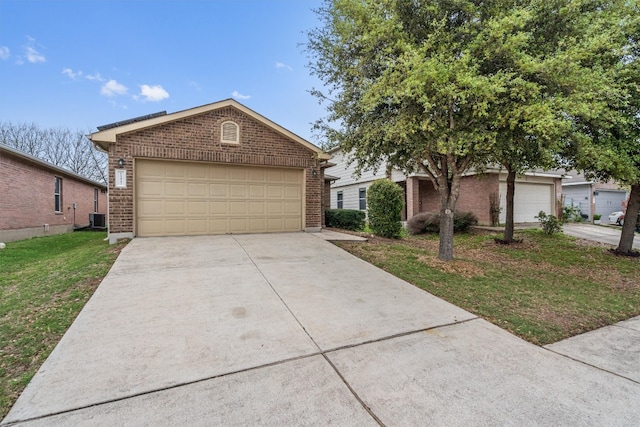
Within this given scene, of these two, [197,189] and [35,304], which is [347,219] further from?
[35,304]

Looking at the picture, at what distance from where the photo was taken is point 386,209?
10.8 m

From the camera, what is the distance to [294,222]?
1034 cm

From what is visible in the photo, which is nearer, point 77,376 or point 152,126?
point 77,376

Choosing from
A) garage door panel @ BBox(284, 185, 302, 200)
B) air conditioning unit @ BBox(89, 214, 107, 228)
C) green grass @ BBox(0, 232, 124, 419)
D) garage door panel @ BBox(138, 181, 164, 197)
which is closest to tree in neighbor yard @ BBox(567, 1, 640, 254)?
garage door panel @ BBox(284, 185, 302, 200)

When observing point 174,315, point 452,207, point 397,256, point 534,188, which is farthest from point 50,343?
point 534,188

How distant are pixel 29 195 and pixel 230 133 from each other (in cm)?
941

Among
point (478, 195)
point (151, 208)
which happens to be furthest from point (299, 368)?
point (478, 195)

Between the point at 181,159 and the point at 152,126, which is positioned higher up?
the point at 152,126

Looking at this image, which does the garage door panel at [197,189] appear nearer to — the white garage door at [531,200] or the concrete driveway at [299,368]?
the concrete driveway at [299,368]

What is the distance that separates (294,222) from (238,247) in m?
3.15

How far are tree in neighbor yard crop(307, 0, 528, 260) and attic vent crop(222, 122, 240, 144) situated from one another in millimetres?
3241

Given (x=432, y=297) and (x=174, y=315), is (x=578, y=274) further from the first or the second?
(x=174, y=315)

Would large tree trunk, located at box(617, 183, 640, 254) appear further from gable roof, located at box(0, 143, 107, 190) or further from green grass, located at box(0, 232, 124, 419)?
gable roof, located at box(0, 143, 107, 190)

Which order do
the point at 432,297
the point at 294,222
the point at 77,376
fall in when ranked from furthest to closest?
the point at 294,222, the point at 432,297, the point at 77,376
